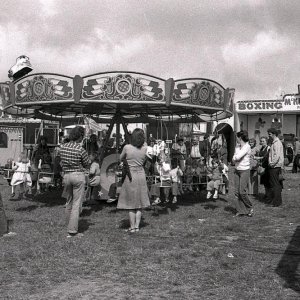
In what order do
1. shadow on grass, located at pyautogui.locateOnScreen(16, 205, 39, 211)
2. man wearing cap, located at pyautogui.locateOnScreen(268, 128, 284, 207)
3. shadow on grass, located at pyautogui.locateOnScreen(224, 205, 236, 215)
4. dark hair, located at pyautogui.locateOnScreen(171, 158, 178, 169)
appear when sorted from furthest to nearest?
1. dark hair, located at pyautogui.locateOnScreen(171, 158, 178, 169)
2. man wearing cap, located at pyautogui.locateOnScreen(268, 128, 284, 207)
3. shadow on grass, located at pyautogui.locateOnScreen(16, 205, 39, 211)
4. shadow on grass, located at pyautogui.locateOnScreen(224, 205, 236, 215)

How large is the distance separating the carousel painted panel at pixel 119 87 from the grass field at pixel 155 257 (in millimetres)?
2421

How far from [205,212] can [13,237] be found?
436 centimetres

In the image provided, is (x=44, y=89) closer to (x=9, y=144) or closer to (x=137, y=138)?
(x=137, y=138)

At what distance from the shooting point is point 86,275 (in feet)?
17.6

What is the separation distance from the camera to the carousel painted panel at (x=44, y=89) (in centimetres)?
966

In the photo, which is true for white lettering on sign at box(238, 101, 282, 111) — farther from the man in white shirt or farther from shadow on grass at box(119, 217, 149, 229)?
shadow on grass at box(119, 217, 149, 229)

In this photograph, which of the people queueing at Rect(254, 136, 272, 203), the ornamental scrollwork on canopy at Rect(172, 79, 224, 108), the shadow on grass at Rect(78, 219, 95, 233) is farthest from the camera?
the people queueing at Rect(254, 136, 272, 203)

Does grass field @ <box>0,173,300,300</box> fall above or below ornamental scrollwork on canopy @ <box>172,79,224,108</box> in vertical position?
below

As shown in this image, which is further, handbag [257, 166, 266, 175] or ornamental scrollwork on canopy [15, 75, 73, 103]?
handbag [257, 166, 266, 175]

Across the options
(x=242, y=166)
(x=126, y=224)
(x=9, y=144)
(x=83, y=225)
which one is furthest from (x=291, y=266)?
(x=9, y=144)

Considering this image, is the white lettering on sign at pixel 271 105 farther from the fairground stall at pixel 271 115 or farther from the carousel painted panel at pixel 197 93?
the carousel painted panel at pixel 197 93

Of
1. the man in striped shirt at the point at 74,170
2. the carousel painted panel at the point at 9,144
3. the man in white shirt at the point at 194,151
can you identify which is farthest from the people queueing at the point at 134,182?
the carousel painted panel at the point at 9,144

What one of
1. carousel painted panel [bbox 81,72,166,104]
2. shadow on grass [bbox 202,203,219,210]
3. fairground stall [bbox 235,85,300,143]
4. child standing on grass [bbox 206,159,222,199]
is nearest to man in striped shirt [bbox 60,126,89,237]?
carousel painted panel [bbox 81,72,166,104]

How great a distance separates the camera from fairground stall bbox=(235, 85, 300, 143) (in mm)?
25734
